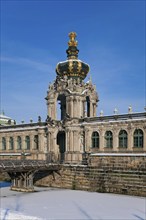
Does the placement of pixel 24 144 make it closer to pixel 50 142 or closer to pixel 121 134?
pixel 50 142

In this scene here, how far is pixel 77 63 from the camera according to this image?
1858 inches

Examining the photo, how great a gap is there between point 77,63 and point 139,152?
16.0 metres

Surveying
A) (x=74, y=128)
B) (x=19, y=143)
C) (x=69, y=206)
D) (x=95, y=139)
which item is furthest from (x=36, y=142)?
(x=69, y=206)

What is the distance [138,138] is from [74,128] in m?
9.10

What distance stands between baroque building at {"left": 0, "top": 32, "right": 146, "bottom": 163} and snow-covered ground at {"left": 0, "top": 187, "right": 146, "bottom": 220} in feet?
23.6

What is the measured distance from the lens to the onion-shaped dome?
46.9 metres

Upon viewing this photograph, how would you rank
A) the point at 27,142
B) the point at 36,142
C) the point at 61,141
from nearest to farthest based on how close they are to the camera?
the point at 61,141 < the point at 36,142 < the point at 27,142

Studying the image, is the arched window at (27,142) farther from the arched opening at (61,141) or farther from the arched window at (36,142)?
the arched opening at (61,141)

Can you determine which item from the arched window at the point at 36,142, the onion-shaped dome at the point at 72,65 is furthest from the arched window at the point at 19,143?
the onion-shaped dome at the point at 72,65

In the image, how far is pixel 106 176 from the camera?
122 feet

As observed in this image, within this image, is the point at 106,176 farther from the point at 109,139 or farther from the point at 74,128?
the point at 74,128

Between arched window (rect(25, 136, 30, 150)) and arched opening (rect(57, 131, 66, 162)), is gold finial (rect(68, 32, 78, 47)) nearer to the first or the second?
arched opening (rect(57, 131, 66, 162))

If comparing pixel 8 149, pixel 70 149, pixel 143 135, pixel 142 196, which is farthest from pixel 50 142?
pixel 142 196

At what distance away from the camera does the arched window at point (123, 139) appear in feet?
130
